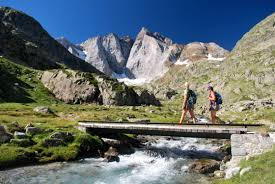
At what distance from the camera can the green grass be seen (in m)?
20.6

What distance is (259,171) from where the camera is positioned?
23172 millimetres

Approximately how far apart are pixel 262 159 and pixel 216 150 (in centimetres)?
2769

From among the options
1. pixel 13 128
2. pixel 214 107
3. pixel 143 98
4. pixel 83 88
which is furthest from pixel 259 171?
pixel 143 98

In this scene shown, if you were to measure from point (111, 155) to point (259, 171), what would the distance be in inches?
972

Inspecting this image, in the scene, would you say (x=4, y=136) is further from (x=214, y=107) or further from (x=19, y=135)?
(x=214, y=107)

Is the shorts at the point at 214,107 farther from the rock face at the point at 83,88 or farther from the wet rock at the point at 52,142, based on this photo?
the rock face at the point at 83,88

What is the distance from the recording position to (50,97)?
12544cm

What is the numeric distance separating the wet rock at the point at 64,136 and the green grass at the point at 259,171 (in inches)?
1028

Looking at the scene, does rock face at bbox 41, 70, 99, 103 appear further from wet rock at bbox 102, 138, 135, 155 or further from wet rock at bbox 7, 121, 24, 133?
wet rock at bbox 7, 121, 24, 133

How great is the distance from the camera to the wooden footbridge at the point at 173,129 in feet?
126

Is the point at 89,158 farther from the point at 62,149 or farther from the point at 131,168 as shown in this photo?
the point at 131,168

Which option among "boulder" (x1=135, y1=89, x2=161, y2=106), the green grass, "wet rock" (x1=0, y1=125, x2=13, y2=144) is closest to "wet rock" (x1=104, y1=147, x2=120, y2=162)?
"wet rock" (x1=0, y1=125, x2=13, y2=144)

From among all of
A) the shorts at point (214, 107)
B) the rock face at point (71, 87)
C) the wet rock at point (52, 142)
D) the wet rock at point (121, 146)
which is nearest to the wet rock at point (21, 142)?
the wet rock at point (52, 142)

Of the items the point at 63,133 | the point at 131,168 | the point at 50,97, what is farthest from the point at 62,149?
the point at 50,97
